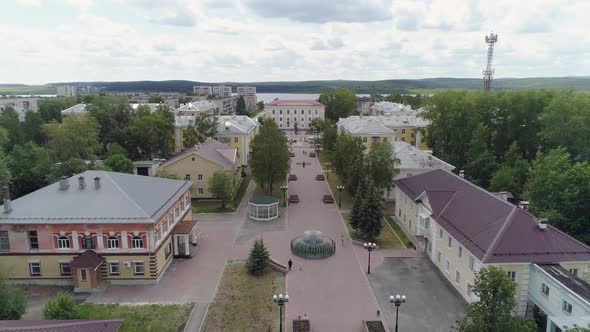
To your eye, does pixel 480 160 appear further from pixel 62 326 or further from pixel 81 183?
pixel 62 326

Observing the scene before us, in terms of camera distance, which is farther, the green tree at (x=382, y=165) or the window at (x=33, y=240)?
the green tree at (x=382, y=165)

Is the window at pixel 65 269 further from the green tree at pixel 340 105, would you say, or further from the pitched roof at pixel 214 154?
the green tree at pixel 340 105

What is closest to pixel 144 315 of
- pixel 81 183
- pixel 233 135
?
pixel 81 183

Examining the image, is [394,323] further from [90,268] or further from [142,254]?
[90,268]

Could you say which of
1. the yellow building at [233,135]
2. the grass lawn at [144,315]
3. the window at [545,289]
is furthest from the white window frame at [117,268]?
the yellow building at [233,135]

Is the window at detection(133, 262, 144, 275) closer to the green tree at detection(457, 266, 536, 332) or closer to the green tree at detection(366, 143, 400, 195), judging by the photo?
the green tree at detection(457, 266, 536, 332)

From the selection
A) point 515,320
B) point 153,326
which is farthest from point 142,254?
point 515,320
